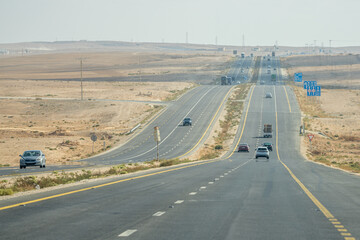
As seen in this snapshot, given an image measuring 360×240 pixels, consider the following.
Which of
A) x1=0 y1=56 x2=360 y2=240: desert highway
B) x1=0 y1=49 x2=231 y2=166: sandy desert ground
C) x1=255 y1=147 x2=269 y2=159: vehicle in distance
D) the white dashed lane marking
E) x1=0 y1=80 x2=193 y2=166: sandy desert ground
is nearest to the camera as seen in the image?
the white dashed lane marking

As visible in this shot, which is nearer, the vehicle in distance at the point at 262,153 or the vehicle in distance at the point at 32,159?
the vehicle in distance at the point at 32,159

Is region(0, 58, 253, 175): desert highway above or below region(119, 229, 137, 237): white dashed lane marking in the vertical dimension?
below

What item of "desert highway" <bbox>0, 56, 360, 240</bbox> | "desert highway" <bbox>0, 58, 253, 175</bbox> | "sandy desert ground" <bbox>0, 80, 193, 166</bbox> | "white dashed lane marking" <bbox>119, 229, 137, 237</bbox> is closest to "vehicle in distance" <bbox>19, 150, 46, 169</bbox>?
"desert highway" <bbox>0, 58, 253, 175</bbox>

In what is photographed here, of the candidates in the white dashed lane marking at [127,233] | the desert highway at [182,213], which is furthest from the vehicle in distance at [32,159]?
the white dashed lane marking at [127,233]

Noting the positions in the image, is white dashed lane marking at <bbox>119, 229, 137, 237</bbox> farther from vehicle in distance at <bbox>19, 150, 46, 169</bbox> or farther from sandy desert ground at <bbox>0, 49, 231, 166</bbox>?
Answer: sandy desert ground at <bbox>0, 49, 231, 166</bbox>

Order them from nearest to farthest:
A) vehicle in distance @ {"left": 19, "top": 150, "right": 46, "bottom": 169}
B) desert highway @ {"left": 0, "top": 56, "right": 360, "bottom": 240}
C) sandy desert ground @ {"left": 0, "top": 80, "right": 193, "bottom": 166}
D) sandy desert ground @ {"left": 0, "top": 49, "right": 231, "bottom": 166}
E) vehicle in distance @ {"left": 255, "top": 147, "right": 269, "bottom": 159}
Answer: desert highway @ {"left": 0, "top": 56, "right": 360, "bottom": 240} < vehicle in distance @ {"left": 19, "top": 150, "right": 46, "bottom": 169} < vehicle in distance @ {"left": 255, "top": 147, "right": 269, "bottom": 159} < sandy desert ground @ {"left": 0, "top": 80, "right": 193, "bottom": 166} < sandy desert ground @ {"left": 0, "top": 49, "right": 231, "bottom": 166}

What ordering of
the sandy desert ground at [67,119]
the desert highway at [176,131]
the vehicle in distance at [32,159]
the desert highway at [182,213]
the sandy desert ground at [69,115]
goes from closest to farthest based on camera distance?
the desert highway at [182,213] < the vehicle in distance at [32,159] < the desert highway at [176,131] < the sandy desert ground at [67,119] < the sandy desert ground at [69,115]

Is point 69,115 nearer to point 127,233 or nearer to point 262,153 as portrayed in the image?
point 262,153

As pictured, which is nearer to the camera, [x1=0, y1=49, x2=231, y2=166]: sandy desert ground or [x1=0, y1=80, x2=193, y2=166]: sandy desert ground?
[x1=0, y1=80, x2=193, y2=166]: sandy desert ground

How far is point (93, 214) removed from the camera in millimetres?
13586

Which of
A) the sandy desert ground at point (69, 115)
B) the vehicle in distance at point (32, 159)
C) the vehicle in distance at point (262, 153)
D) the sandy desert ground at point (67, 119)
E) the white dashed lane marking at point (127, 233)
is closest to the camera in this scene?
the white dashed lane marking at point (127, 233)

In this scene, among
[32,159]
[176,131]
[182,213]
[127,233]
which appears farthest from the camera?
[176,131]

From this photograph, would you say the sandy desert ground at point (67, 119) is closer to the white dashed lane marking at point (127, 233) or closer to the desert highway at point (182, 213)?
the desert highway at point (182, 213)

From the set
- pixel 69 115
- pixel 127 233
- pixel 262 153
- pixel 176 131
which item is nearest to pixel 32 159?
pixel 262 153
